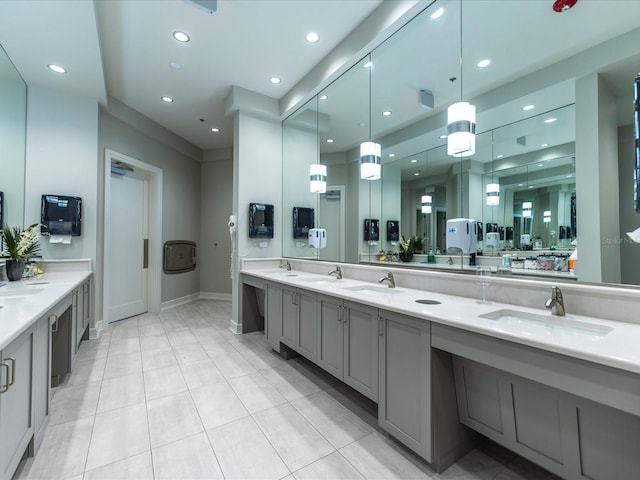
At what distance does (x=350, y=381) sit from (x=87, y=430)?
5.87ft

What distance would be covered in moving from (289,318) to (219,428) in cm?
112

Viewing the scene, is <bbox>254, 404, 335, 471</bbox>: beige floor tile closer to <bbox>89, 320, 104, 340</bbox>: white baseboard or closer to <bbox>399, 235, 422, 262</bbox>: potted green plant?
<bbox>399, 235, 422, 262</bbox>: potted green plant

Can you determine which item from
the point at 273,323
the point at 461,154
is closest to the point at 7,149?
the point at 273,323

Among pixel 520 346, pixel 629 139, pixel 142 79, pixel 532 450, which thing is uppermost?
pixel 142 79

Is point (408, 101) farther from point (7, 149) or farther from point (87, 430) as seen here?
point (7, 149)

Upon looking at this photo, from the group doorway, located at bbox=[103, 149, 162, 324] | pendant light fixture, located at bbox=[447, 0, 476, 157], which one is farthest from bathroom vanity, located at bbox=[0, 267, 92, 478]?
pendant light fixture, located at bbox=[447, 0, 476, 157]

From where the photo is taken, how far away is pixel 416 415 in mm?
1562

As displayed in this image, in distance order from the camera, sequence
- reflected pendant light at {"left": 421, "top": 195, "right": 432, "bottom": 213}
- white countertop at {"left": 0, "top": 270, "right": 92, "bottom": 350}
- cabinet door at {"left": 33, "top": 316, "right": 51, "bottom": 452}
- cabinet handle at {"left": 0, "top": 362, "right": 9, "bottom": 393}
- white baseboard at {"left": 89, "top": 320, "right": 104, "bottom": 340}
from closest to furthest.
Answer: cabinet handle at {"left": 0, "top": 362, "right": 9, "bottom": 393}
white countertop at {"left": 0, "top": 270, "right": 92, "bottom": 350}
cabinet door at {"left": 33, "top": 316, "right": 51, "bottom": 452}
reflected pendant light at {"left": 421, "top": 195, "right": 432, "bottom": 213}
white baseboard at {"left": 89, "top": 320, "right": 104, "bottom": 340}

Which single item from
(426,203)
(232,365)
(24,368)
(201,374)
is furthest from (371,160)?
(24,368)

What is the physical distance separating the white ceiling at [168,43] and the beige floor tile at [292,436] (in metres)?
3.36

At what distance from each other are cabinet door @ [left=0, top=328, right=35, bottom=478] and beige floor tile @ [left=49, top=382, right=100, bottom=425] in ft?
1.90

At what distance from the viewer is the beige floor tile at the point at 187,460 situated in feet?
5.02

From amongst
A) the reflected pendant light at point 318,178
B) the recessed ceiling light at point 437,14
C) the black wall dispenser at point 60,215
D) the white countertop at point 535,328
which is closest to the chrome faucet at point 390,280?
the white countertop at point 535,328

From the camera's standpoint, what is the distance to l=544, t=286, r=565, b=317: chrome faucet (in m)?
1.46
